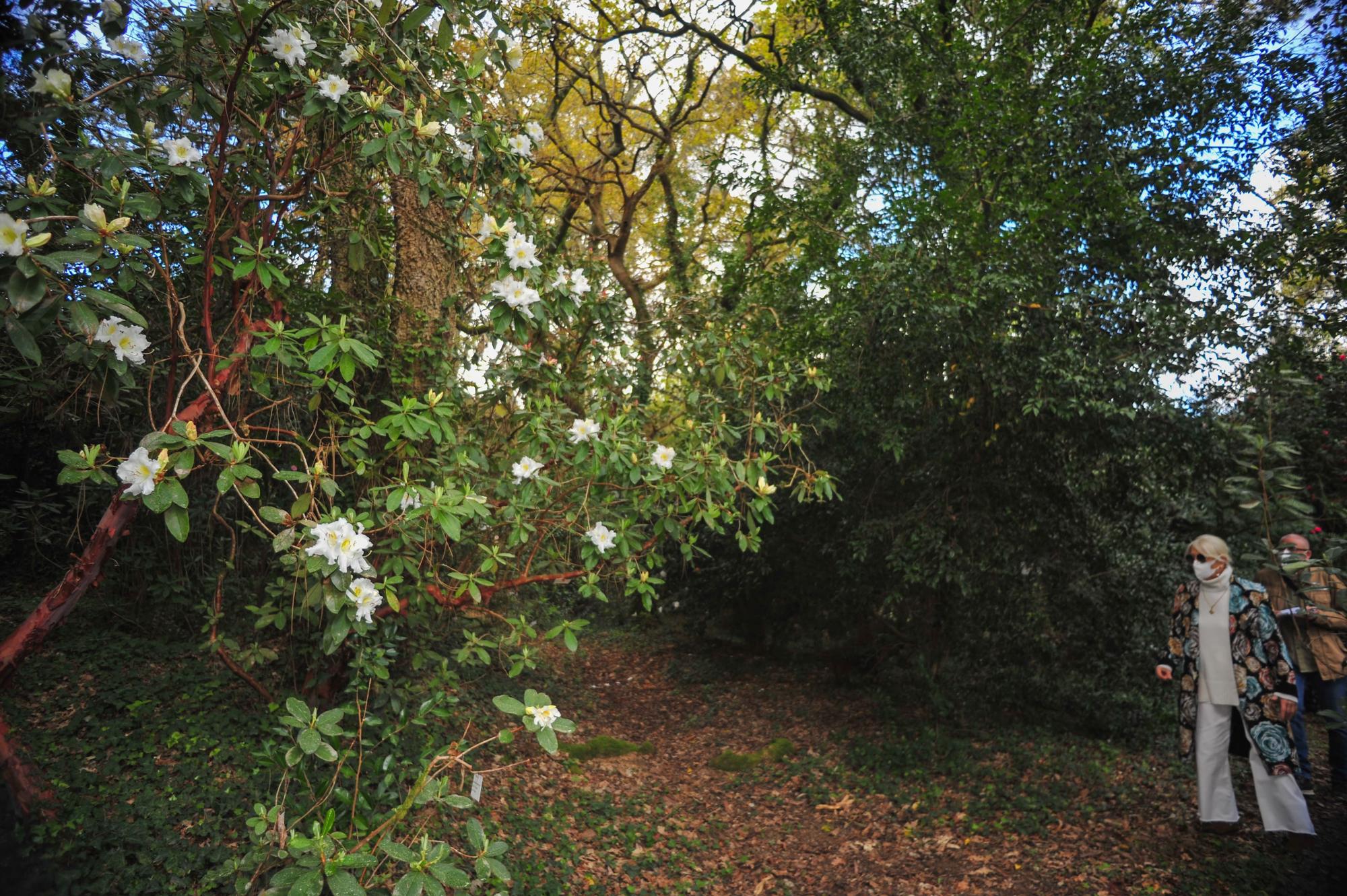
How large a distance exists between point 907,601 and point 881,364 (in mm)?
2278

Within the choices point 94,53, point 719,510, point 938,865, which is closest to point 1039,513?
point 938,865

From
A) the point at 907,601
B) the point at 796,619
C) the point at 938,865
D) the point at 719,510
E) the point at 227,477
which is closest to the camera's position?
the point at 227,477

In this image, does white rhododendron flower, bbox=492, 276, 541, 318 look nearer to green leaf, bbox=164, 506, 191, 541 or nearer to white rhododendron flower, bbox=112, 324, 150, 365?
white rhododendron flower, bbox=112, 324, 150, 365

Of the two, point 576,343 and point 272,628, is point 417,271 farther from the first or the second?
point 272,628

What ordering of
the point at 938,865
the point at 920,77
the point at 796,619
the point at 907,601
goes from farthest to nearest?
the point at 796,619, the point at 907,601, the point at 920,77, the point at 938,865

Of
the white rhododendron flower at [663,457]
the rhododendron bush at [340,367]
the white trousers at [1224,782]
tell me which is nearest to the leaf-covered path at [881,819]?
the white trousers at [1224,782]

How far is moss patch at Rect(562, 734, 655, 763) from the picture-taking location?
5.96 meters

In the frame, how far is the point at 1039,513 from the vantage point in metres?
5.53

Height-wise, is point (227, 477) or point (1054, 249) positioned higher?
point (1054, 249)

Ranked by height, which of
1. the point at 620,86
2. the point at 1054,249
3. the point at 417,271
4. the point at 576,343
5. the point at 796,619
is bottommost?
the point at 796,619

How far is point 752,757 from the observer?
6215mm

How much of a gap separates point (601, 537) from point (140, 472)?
1.79 meters

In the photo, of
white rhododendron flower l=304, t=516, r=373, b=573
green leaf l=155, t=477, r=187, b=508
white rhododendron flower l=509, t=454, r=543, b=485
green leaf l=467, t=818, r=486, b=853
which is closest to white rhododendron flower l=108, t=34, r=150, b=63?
green leaf l=155, t=477, r=187, b=508

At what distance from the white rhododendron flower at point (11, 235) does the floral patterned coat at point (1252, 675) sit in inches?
205
